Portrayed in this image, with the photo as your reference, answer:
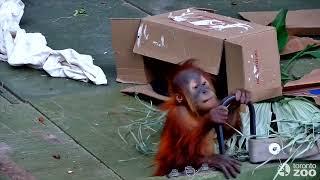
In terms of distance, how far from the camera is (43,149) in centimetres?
556

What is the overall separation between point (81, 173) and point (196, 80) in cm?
82

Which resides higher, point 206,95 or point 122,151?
point 206,95

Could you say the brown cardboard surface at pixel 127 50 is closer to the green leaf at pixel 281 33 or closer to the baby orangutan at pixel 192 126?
the green leaf at pixel 281 33

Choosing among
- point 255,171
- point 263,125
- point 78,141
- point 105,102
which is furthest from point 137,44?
point 255,171

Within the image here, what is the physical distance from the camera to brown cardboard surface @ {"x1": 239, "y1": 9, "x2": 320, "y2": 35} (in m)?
7.10

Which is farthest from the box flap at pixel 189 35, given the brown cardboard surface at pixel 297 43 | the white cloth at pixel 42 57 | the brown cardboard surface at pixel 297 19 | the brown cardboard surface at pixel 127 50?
the brown cardboard surface at pixel 297 19

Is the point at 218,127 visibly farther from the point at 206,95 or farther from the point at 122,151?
the point at 122,151

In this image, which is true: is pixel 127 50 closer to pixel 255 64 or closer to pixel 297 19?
pixel 255 64

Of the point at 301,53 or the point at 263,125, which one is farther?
the point at 301,53

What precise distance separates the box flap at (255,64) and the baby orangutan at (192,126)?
2.17ft

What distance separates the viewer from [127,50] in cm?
635

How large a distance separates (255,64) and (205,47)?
12.6 inches

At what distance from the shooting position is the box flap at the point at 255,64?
562 centimetres

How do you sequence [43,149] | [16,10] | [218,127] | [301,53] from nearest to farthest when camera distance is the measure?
[218,127]
[43,149]
[301,53]
[16,10]
